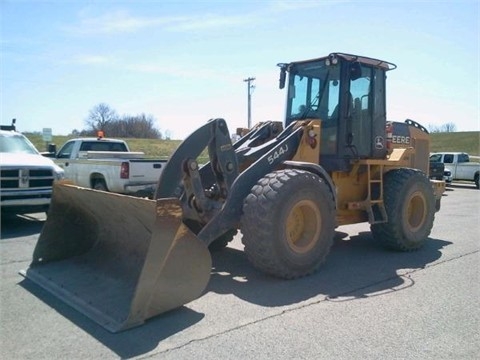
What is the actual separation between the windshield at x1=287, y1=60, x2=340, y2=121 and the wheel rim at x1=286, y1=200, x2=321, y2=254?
1.87 meters

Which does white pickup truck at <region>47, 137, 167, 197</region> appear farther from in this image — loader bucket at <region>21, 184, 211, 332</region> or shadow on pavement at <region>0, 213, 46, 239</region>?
loader bucket at <region>21, 184, 211, 332</region>

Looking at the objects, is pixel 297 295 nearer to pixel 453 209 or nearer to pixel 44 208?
pixel 44 208

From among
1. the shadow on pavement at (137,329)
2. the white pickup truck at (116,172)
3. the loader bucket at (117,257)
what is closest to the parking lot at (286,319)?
the shadow on pavement at (137,329)

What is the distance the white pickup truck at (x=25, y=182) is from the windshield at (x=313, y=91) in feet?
17.0

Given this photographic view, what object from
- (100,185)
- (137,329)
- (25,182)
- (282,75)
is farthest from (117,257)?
(100,185)

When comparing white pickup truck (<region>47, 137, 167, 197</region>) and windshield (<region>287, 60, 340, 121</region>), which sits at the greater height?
windshield (<region>287, 60, 340, 121</region>)

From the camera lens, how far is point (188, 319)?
4.29 meters

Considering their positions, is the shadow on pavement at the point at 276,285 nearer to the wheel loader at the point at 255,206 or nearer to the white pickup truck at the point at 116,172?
the wheel loader at the point at 255,206

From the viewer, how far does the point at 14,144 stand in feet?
33.9

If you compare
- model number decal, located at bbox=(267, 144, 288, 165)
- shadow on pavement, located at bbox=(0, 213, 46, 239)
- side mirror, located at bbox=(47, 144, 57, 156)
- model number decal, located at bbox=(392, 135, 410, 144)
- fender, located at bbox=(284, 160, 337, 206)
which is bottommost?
shadow on pavement, located at bbox=(0, 213, 46, 239)

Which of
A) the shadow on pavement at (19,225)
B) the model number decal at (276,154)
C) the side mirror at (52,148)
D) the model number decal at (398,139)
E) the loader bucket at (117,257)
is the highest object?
the model number decal at (398,139)

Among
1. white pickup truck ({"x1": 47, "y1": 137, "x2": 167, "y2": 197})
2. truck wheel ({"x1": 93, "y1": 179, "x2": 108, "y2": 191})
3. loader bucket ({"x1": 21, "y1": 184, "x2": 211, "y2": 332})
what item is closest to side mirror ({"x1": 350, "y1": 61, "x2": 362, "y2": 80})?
loader bucket ({"x1": 21, "y1": 184, "x2": 211, "y2": 332})

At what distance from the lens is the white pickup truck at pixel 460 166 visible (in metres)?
24.2

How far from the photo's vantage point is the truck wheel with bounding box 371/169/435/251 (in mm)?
7125
